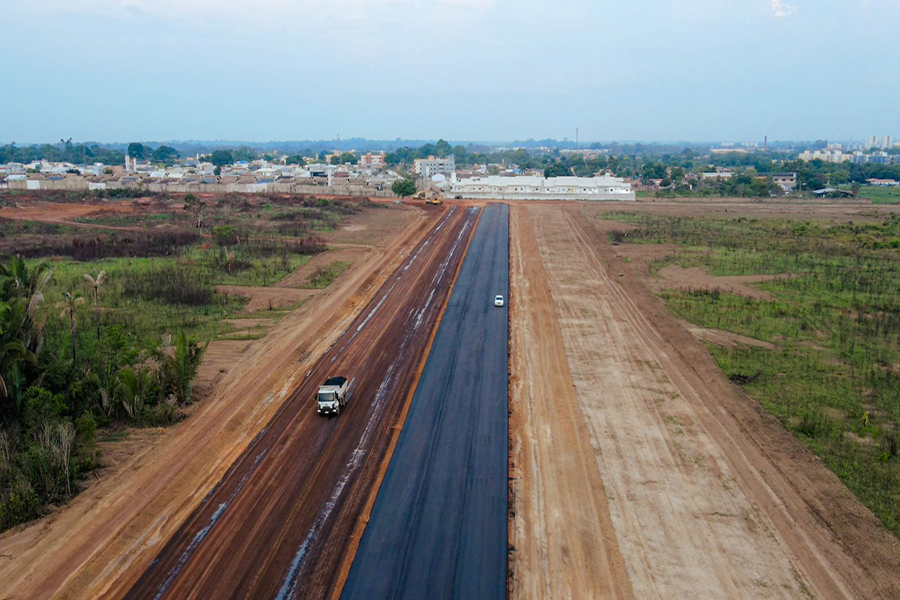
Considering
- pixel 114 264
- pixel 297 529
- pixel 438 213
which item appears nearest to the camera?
pixel 297 529

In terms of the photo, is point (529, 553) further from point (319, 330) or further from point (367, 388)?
point (319, 330)

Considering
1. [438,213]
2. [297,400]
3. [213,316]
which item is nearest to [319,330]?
[213,316]

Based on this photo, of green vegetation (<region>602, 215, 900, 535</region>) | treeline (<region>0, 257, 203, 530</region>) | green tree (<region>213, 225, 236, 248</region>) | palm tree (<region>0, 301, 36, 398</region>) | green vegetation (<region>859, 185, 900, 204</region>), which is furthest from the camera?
green vegetation (<region>859, 185, 900, 204</region>)

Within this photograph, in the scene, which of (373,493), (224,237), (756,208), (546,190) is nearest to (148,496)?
(373,493)

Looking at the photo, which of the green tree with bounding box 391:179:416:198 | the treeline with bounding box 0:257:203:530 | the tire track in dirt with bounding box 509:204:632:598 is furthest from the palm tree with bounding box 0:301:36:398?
the green tree with bounding box 391:179:416:198

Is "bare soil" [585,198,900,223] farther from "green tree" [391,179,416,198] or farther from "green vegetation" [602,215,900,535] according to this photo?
"green tree" [391,179,416,198]

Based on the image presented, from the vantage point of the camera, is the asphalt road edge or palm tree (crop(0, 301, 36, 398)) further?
palm tree (crop(0, 301, 36, 398))
